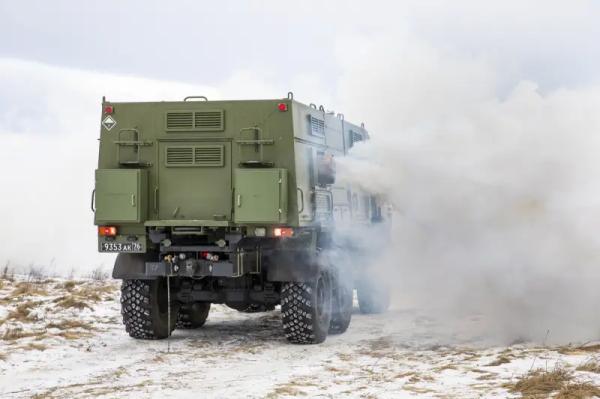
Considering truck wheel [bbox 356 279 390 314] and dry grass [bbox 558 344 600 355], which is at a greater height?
truck wheel [bbox 356 279 390 314]

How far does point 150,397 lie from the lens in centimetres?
872

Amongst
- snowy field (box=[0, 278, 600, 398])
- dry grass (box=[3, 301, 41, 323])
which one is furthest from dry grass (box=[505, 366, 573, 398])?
dry grass (box=[3, 301, 41, 323])

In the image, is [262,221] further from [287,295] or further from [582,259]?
[582,259]

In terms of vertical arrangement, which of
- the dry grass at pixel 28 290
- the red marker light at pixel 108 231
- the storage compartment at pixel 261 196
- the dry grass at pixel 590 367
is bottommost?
the dry grass at pixel 590 367

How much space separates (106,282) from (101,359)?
433 inches

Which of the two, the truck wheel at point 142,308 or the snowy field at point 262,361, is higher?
the truck wheel at point 142,308

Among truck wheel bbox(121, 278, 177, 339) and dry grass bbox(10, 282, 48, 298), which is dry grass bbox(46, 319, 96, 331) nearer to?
truck wheel bbox(121, 278, 177, 339)

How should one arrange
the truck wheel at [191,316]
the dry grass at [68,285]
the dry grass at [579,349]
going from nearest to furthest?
the dry grass at [579,349]
the truck wheel at [191,316]
the dry grass at [68,285]

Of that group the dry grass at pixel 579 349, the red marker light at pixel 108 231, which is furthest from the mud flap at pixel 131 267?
the dry grass at pixel 579 349

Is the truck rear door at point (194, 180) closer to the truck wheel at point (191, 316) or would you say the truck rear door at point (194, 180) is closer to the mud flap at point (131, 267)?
the mud flap at point (131, 267)

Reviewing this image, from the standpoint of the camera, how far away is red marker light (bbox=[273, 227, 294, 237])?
40.3 feet

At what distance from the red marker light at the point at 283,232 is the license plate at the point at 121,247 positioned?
202 centimetres

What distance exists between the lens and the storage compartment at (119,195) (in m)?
12.6

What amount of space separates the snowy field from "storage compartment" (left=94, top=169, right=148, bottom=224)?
185 cm
